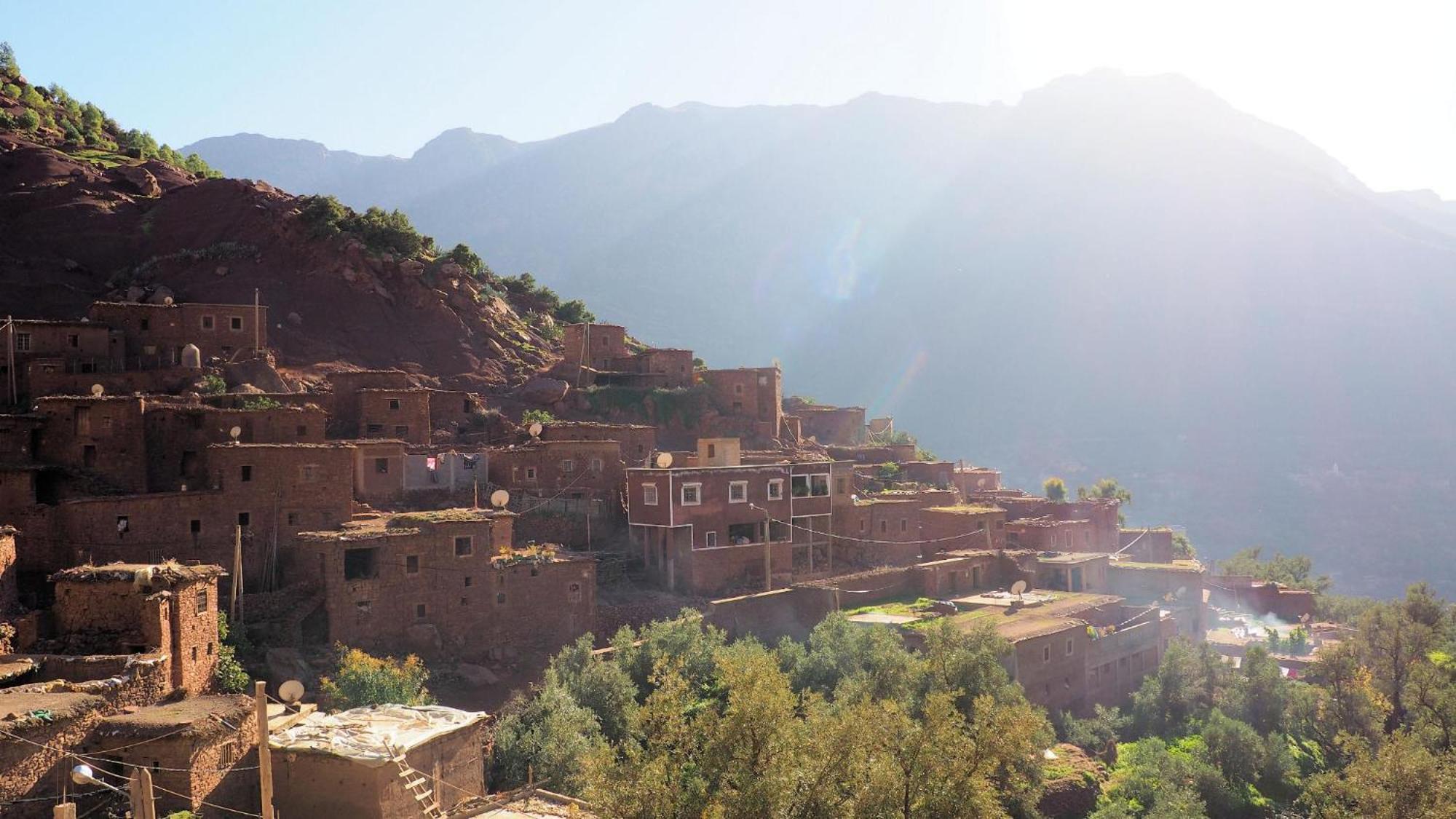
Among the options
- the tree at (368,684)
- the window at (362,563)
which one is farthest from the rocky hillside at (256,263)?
the tree at (368,684)

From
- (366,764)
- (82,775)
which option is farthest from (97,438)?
(82,775)

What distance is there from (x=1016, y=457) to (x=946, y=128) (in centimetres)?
9045

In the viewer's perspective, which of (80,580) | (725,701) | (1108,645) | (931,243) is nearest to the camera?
(80,580)

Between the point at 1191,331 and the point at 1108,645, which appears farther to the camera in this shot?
the point at 1191,331

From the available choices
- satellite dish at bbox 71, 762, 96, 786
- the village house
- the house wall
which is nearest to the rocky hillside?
the village house

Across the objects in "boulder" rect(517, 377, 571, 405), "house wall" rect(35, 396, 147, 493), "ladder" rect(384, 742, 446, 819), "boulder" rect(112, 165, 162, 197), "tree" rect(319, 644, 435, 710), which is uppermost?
"boulder" rect(112, 165, 162, 197)

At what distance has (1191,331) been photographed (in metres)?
126

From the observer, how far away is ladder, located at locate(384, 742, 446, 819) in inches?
671

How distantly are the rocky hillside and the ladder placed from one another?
2476 centimetres

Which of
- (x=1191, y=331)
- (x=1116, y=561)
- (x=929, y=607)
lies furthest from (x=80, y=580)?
(x=1191, y=331)

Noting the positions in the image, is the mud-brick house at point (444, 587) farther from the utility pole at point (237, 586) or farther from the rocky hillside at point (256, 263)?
the rocky hillside at point (256, 263)

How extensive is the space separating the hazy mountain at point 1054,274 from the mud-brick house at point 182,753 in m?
89.8

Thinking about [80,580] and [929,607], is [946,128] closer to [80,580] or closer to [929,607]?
[929,607]

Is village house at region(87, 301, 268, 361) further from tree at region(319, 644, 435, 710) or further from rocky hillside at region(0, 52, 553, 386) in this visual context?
tree at region(319, 644, 435, 710)
